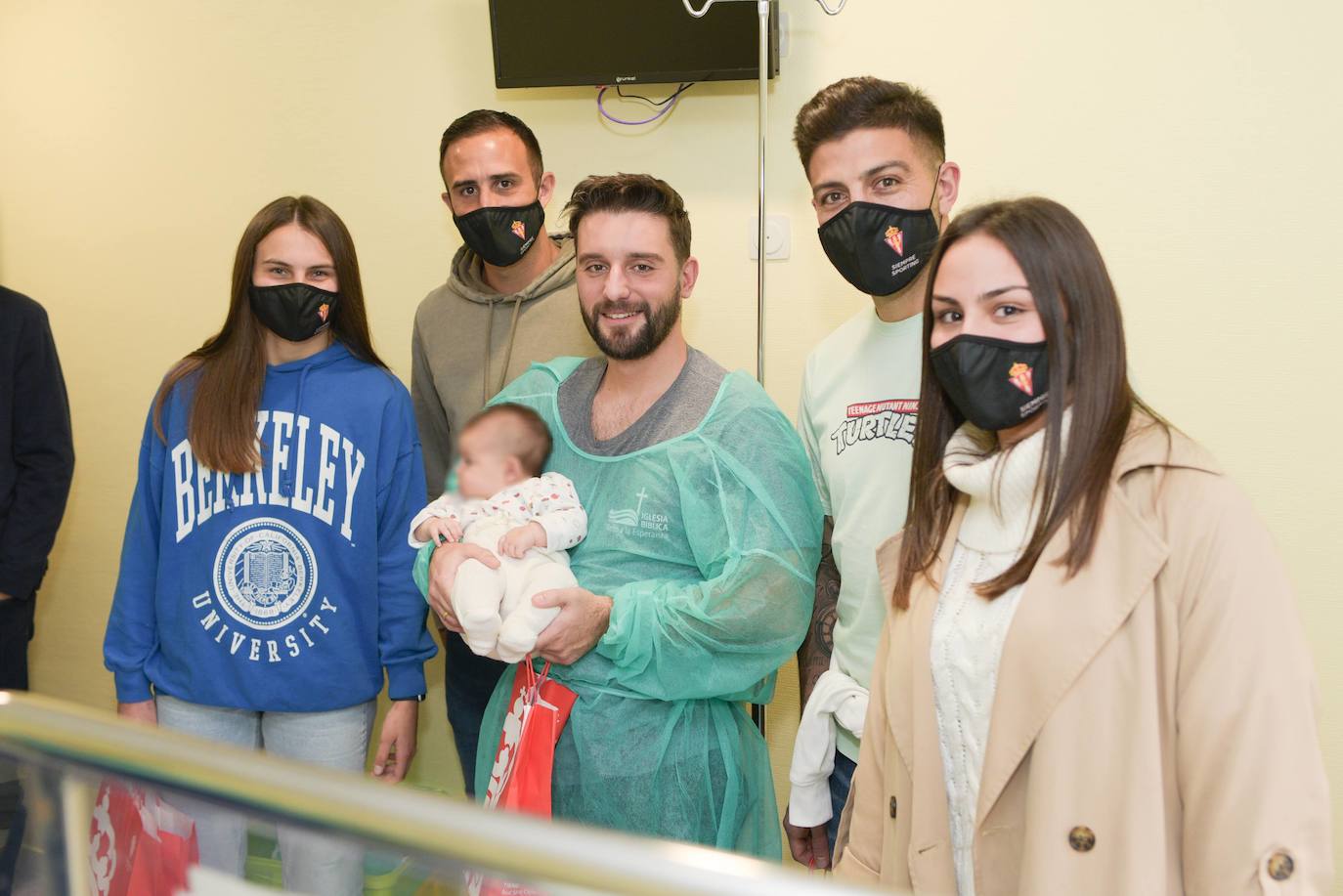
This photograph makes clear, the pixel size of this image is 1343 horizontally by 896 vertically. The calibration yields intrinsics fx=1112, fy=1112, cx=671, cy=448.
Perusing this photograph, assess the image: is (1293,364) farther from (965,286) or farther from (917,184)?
(965,286)

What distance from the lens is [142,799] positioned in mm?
774

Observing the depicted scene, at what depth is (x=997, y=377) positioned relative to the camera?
140cm

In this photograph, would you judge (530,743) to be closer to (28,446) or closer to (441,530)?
(441,530)

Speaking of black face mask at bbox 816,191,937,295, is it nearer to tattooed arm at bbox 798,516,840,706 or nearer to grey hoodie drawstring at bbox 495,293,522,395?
tattooed arm at bbox 798,516,840,706

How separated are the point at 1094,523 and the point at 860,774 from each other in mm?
514

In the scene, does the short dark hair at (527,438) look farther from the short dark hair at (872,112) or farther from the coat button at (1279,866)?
the coat button at (1279,866)

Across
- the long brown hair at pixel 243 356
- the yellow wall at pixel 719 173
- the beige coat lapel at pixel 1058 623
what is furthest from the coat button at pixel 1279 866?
the long brown hair at pixel 243 356

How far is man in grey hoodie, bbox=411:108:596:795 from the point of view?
7.49 feet

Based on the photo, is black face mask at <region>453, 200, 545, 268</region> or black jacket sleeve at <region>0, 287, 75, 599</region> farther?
black jacket sleeve at <region>0, 287, 75, 599</region>

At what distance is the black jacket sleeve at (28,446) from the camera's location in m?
2.83

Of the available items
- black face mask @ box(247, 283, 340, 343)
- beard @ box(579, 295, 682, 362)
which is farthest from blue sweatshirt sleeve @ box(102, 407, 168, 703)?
beard @ box(579, 295, 682, 362)

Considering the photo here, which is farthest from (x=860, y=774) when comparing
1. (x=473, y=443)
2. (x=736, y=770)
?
(x=473, y=443)

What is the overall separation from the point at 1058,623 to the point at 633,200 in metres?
0.96

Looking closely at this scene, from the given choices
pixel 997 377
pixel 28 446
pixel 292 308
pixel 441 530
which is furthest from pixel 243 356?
pixel 997 377
